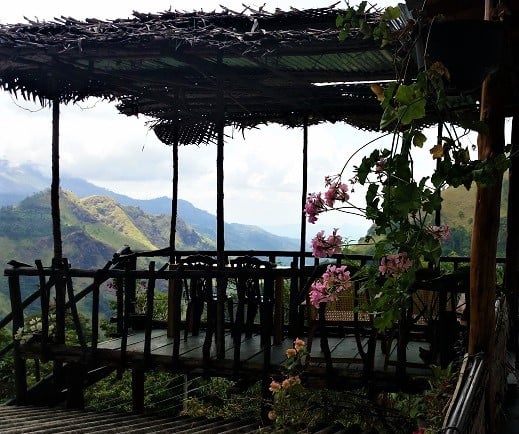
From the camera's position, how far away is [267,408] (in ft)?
15.3

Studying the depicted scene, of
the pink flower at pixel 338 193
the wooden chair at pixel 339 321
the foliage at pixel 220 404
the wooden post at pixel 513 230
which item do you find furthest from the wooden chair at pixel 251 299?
the wooden post at pixel 513 230

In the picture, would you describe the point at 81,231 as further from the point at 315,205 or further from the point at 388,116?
the point at 388,116

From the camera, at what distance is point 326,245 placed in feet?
10.3

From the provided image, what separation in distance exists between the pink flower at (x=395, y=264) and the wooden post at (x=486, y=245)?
29cm

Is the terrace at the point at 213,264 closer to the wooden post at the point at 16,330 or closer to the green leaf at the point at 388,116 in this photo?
the wooden post at the point at 16,330

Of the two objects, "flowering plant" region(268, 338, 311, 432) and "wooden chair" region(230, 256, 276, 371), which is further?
"wooden chair" region(230, 256, 276, 371)

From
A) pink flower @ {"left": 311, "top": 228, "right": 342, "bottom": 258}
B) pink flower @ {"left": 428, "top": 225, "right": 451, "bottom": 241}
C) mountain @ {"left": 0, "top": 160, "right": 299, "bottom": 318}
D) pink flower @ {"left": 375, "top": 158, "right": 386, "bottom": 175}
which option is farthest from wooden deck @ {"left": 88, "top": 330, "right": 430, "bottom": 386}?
mountain @ {"left": 0, "top": 160, "right": 299, "bottom": 318}

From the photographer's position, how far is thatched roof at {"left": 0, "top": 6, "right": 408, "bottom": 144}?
502 cm

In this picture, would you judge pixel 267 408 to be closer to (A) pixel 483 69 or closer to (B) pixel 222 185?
(B) pixel 222 185

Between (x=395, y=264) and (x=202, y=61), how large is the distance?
144 inches

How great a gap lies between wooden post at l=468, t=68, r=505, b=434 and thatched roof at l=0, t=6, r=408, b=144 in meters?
2.32

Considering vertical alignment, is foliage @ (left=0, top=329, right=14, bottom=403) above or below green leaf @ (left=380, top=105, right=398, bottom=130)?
below

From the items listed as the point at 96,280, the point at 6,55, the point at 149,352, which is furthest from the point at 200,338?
the point at 6,55

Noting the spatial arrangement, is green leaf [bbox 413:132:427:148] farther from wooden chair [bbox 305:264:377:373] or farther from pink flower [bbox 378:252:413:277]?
wooden chair [bbox 305:264:377:373]
